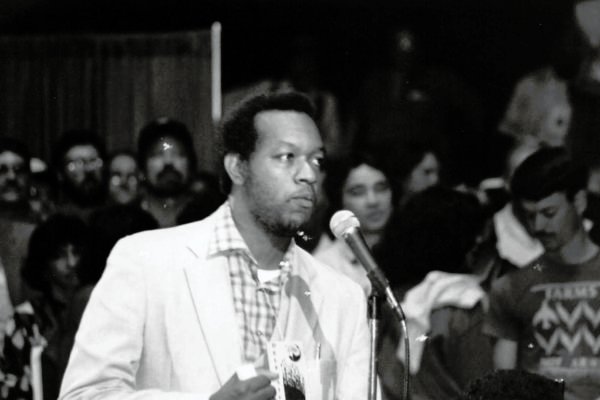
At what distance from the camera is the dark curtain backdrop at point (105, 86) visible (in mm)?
4516

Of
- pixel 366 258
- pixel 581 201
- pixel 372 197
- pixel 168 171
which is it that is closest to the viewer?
pixel 366 258

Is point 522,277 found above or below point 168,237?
below

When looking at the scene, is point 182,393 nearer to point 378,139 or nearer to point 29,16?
point 378,139

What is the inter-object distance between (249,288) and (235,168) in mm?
370

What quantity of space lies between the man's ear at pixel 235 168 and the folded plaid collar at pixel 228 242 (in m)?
0.12

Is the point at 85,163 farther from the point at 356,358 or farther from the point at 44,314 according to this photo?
the point at 356,358

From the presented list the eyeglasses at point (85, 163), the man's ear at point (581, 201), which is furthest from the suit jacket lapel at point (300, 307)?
the eyeglasses at point (85, 163)

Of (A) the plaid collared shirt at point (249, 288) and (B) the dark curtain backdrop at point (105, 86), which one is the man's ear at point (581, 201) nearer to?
(B) the dark curtain backdrop at point (105, 86)

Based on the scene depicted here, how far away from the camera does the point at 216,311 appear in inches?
109

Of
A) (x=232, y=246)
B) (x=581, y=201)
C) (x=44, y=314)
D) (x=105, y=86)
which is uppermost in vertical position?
(x=105, y=86)

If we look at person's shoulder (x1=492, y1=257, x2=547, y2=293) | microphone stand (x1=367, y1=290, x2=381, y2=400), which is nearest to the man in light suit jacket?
microphone stand (x1=367, y1=290, x2=381, y2=400)

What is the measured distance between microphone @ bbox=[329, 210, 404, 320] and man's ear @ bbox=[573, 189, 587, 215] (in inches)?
86.3

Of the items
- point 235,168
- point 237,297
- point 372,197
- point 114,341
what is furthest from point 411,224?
point 114,341

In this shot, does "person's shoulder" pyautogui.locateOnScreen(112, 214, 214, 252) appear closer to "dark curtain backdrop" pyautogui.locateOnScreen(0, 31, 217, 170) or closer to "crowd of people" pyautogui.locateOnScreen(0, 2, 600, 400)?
"crowd of people" pyautogui.locateOnScreen(0, 2, 600, 400)
